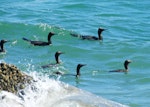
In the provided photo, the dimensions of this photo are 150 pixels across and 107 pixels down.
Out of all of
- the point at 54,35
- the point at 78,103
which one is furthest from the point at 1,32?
the point at 78,103

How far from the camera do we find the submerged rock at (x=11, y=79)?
10.4m

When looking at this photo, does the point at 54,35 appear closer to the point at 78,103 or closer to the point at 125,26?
the point at 125,26

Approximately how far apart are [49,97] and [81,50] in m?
12.8

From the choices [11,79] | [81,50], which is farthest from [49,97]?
[81,50]

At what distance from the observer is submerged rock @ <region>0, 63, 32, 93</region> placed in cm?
1038

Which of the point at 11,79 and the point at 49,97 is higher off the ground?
the point at 11,79

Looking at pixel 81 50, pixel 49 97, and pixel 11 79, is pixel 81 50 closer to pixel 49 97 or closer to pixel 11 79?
pixel 49 97

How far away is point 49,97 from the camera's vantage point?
11.4m

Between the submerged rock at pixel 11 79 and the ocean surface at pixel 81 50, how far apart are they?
0.17m

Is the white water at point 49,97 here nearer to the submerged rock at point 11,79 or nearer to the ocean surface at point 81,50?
the ocean surface at point 81,50

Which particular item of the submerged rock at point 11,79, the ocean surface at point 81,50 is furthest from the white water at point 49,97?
the submerged rock at point 11,79

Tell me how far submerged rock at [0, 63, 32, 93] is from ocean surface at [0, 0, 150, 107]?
0.54 ft

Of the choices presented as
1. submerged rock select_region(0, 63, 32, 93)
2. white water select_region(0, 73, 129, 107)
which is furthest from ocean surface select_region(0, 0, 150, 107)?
submerged rock select_region(0, 63, 32, 93)

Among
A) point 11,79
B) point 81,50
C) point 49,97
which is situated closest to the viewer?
point 11,79
